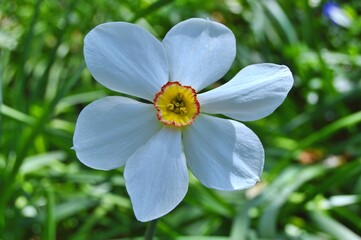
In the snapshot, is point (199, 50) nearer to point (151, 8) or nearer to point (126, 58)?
point (126, 58)

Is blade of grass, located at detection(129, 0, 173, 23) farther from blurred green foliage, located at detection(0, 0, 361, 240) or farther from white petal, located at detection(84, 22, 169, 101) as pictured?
white petal, located at detection(84, 22, 169, 101)

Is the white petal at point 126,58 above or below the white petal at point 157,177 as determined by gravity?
above

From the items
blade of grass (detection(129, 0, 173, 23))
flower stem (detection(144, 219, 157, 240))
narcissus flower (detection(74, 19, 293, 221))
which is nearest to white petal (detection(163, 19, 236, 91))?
narcissus flower (detection(74, 19, 293, 221))

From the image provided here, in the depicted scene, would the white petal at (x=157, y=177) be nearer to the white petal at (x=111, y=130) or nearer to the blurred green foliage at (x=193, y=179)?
the white petal at (x=111, y=130)

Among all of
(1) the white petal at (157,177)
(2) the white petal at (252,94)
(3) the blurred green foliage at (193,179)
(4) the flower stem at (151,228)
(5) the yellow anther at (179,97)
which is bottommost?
(3) the blurred green foliage at (193,179)

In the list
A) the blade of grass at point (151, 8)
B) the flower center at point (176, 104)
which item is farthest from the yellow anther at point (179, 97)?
the blade of grass at point (151, 8)

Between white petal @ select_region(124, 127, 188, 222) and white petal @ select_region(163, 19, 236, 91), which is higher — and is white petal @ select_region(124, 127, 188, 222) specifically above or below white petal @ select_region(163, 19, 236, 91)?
below
